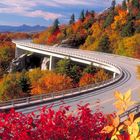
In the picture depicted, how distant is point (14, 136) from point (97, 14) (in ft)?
497

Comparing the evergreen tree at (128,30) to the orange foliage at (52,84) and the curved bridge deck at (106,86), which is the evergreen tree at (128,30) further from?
the orange foliage at (52,84)

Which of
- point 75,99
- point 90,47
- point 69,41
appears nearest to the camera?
point 75,99

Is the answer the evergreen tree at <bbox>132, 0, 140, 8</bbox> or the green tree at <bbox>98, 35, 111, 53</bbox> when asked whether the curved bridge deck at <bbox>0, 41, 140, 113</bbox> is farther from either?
the evergreen tree at <bbox>132, 0, 140, 8</bbox>

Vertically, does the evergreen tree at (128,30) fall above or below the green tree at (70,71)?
above

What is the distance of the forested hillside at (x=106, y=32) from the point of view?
369 ft

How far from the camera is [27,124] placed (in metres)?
17.4

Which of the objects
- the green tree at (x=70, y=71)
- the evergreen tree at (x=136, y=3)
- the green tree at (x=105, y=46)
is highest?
the evergreen tree at (x=136, y=3)

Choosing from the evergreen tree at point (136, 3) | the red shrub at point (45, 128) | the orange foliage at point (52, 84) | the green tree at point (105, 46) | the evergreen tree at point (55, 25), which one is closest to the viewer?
the red shrub at point (45, 128)

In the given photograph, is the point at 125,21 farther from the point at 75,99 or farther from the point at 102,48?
the point at 75,99

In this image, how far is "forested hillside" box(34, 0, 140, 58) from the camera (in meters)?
112

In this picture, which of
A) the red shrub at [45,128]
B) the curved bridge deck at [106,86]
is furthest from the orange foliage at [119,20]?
the red shrub at [45,128]

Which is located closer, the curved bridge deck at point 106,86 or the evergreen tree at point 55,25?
the curved bridge deck at point 106,86

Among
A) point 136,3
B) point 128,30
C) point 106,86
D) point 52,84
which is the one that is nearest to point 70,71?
point 52,84

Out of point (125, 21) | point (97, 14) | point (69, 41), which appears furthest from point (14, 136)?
point (97, 14)
